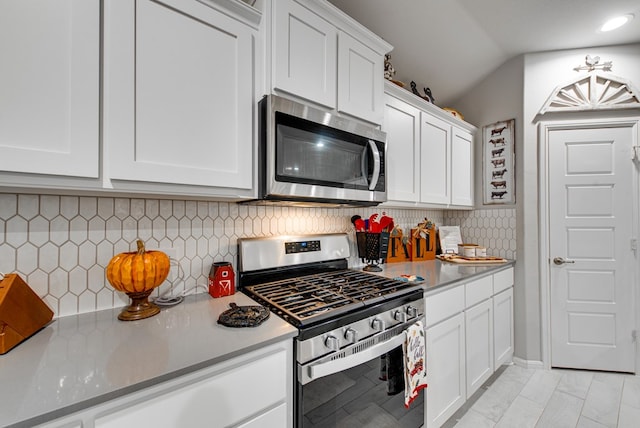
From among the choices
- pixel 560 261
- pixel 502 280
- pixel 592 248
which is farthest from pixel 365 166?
pixel 592 248

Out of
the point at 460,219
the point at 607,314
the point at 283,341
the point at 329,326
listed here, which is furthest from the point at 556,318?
the point at 283,341

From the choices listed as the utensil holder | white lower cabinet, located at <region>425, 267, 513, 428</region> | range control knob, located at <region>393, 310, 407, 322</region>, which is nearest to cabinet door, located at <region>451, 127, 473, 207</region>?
white lower cabinet, located at <region>425, 267, 513, 428</region>

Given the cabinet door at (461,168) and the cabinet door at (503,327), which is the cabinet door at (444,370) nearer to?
the cabinet door at (503,327)

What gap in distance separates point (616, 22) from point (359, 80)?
6.67 ft

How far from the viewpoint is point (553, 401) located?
6.30 feet

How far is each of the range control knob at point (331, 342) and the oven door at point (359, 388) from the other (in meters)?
0.04

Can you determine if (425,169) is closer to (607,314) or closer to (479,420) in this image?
(479,420)

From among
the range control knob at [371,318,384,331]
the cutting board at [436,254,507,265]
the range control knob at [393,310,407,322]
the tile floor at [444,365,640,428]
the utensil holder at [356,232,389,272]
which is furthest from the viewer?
the cutting board at [436,254,507,265]

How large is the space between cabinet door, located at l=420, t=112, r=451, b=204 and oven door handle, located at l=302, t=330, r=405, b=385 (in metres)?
1.21

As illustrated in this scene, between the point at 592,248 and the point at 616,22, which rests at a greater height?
the point at 616,22

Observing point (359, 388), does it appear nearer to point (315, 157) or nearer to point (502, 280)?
point (315, 157)

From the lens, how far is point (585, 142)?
2268 millimetres

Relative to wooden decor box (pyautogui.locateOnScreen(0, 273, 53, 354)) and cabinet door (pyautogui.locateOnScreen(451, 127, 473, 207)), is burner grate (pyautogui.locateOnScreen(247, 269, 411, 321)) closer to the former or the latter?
wooden decor box (pyautogui.locateOnScreen(0, 273, 53, 354))

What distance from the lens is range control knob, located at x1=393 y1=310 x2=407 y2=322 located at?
1.28m
